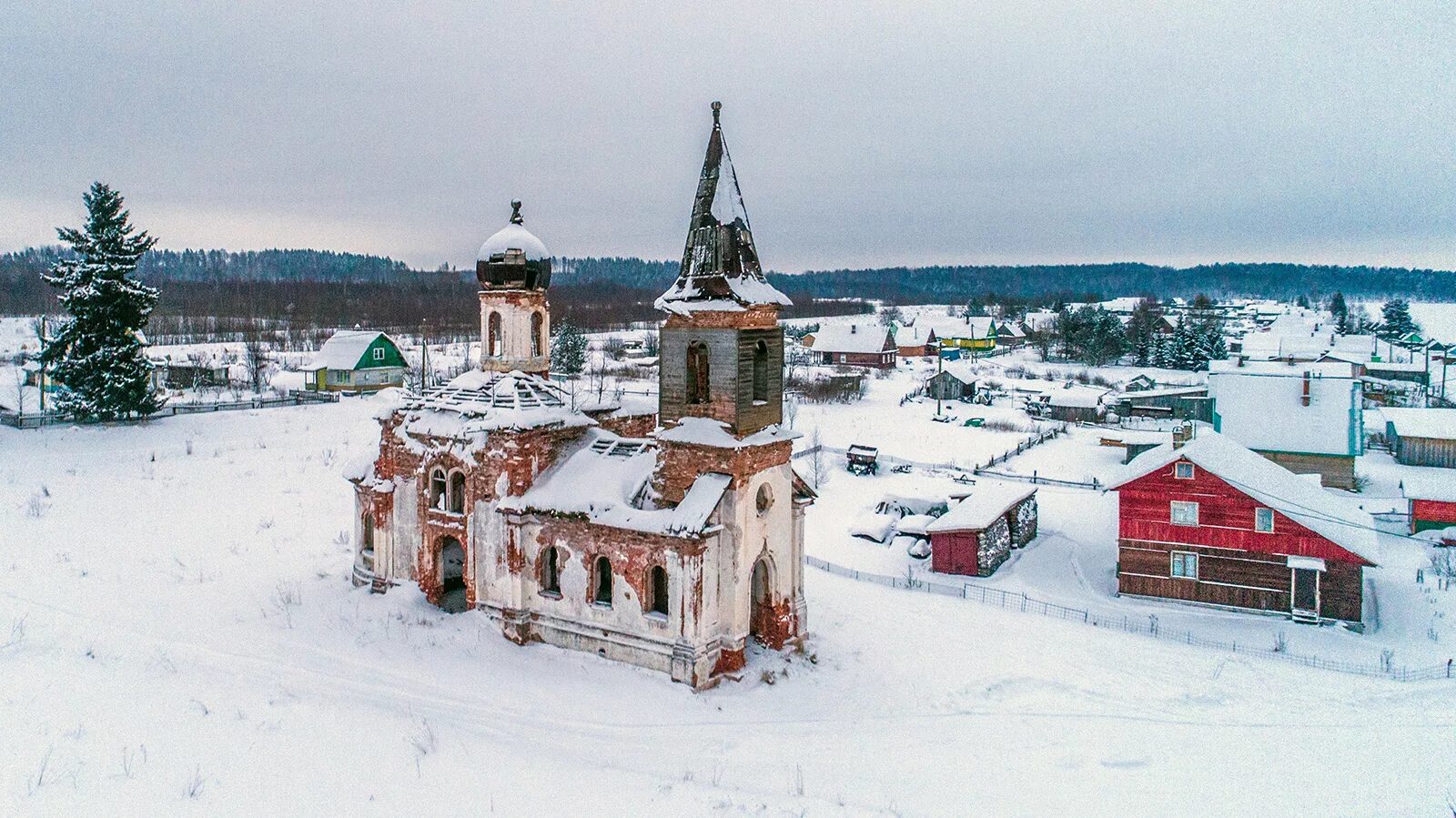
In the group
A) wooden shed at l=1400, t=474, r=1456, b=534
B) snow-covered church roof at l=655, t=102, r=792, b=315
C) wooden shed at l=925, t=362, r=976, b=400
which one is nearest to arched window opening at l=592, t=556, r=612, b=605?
snow-covered church roof at l=655, t=102, r=792, b=315

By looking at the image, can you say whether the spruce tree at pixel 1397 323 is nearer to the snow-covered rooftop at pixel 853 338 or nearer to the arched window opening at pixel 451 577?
the snow-covered rooftop at pixel 853 338

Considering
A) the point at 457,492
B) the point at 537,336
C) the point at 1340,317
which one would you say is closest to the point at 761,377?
the point at 537,336

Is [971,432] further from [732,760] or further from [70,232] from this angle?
[70,232]

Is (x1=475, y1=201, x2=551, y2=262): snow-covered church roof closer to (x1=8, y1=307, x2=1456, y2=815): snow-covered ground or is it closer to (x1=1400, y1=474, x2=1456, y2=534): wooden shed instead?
(x1=8, y1=307, x2=1456, y2=815): snow-covered ground

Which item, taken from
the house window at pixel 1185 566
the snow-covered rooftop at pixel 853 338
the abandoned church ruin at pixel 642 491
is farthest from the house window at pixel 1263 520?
the snow-covered rooftop at pixel 853 338

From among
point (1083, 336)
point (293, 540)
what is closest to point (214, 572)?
point (293, 540)

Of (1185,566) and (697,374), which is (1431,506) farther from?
(697,374)
